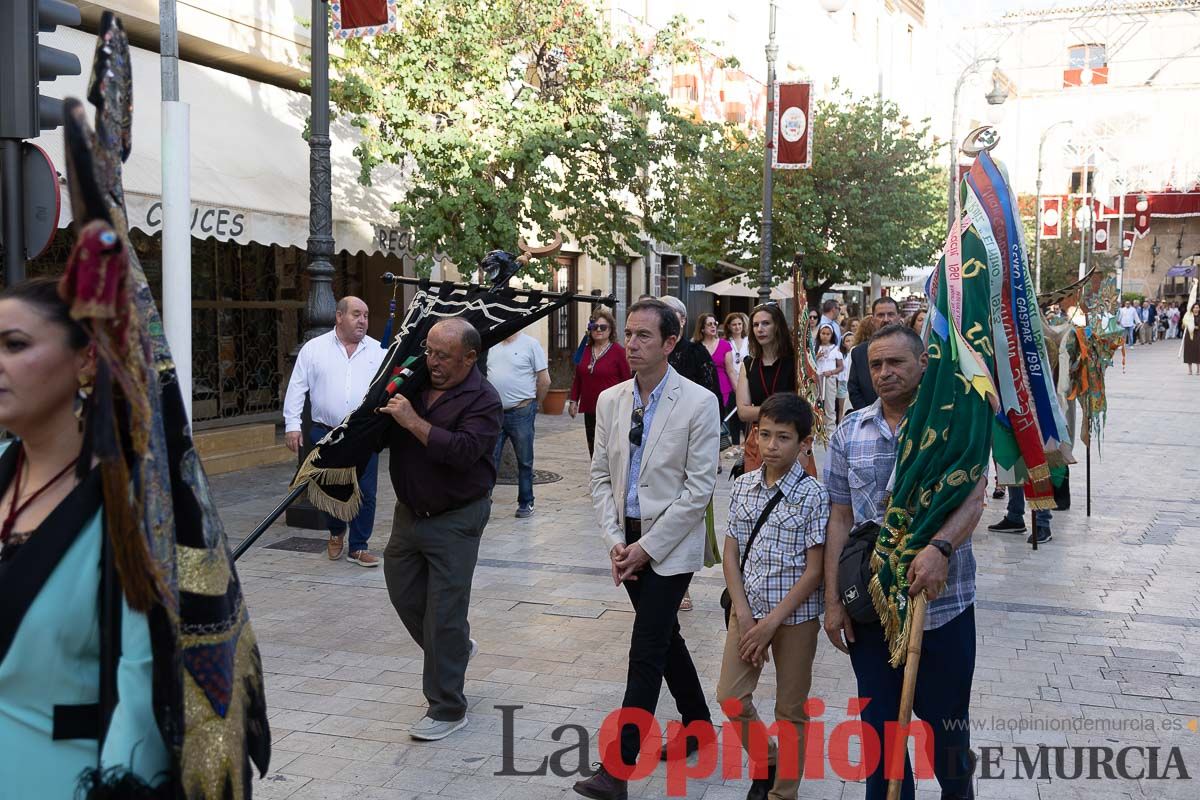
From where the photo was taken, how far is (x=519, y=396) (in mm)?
10227

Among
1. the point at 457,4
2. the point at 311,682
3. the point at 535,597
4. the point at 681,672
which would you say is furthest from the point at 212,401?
the point at 681,672

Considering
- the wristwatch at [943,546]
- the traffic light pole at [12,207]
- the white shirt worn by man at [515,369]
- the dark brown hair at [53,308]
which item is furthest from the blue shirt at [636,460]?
the white shirt worn by man at [515,369]

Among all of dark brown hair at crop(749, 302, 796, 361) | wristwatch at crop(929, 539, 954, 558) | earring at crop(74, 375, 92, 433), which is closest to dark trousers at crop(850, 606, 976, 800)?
wristwatch at crop(929, 539, 954, 558)

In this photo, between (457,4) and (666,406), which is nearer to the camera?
(666,406)

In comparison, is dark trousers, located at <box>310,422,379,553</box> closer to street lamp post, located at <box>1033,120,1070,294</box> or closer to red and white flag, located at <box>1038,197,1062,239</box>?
street lamp post, located at <box>1033,120,1070,294</box>

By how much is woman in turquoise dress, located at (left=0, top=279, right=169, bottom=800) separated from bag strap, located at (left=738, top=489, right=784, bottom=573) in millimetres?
2567

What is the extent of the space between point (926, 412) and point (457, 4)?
9.50m

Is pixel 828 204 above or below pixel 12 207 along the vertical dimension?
above

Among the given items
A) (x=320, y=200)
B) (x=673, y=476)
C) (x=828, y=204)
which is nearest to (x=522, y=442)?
(x=320, y=200)

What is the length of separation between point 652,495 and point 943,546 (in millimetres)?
1354

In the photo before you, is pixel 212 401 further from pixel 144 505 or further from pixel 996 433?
pixel 144 505

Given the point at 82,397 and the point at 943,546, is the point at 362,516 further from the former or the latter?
the point at 82,397

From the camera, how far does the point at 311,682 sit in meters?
5.64

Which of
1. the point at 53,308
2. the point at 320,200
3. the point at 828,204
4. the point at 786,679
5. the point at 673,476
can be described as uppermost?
the point at 828,204
